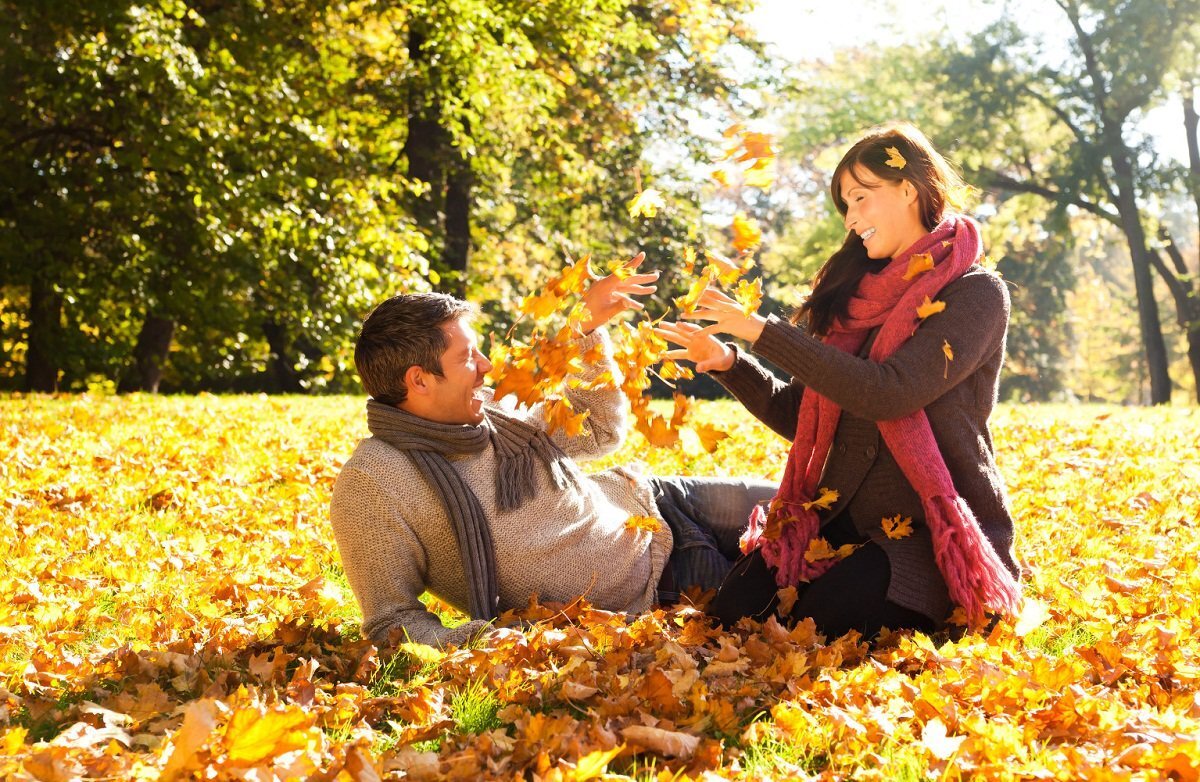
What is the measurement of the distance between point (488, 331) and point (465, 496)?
12.9 metres

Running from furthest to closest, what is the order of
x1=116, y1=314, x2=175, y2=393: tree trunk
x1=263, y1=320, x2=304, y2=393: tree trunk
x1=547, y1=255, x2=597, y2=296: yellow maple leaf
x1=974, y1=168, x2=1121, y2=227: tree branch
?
1. x1=974, y1=168, x2=1121, y2=227: tree branch
2. x1=263, y1=320, x2=304, y2=393: tree trunk
3. x1=116, y1=314, x2=175, y2=393: tree trunk
4. x1=547, y1=255, x2=597, y2=296: yellow maple leaf

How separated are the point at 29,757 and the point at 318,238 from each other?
11.7 meters

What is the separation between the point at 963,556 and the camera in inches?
129

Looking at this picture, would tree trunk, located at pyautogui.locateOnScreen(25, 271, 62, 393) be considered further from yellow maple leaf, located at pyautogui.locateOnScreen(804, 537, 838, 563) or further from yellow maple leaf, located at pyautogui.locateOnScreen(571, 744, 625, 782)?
yellow maple leaf, located at pyautogui.locateOnScreen(571, 744, 625, 782)

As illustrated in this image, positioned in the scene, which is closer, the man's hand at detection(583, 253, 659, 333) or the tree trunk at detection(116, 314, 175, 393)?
the man's hand at detection(583, 253, 659, 333)

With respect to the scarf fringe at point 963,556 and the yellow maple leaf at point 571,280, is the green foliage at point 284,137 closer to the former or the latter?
the yellow maple leaf at point 571,280

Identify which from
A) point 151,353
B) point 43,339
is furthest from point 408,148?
point 43,339

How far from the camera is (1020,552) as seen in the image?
4.71 m

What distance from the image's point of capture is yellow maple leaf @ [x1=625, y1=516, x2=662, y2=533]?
3715mm

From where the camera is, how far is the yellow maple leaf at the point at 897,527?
133 inches

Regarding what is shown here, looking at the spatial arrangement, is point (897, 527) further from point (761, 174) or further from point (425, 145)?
point (425, 145)

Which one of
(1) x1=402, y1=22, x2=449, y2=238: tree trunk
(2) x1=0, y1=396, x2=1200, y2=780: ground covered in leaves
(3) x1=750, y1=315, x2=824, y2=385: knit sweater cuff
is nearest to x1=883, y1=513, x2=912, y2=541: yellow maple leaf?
(2) x1=0, y1=396, x2=1200, y2=780: ground covered in leaves

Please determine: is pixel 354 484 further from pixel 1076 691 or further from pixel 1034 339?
pixel 1034 339

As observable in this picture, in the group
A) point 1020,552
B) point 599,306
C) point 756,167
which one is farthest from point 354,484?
point 1020,552
